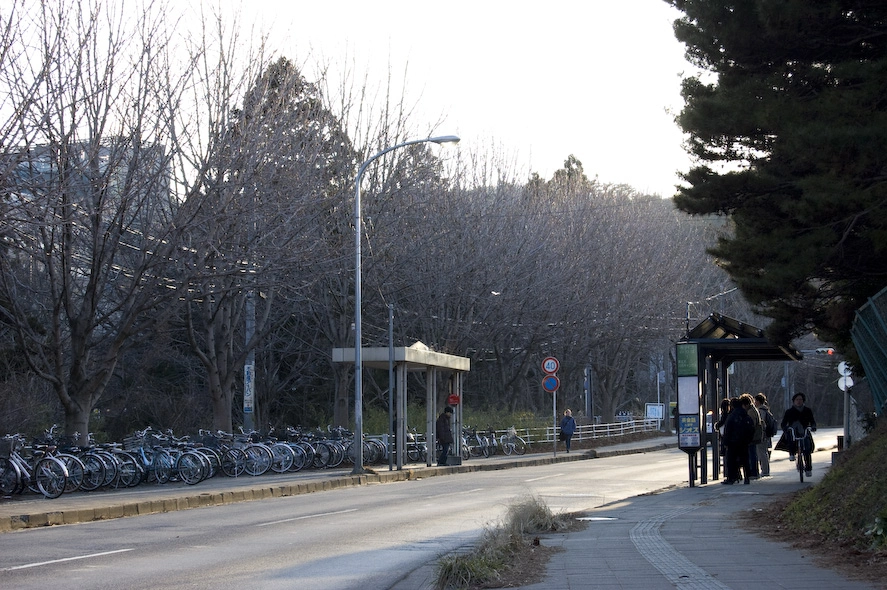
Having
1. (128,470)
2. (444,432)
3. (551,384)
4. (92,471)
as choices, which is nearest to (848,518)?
(92,471)

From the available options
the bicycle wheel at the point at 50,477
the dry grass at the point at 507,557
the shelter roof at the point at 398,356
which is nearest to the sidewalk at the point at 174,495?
the bicycle wheel at the point at 50,477

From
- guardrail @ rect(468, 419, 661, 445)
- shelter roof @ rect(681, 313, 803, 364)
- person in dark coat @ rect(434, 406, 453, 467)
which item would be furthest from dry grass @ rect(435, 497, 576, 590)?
guardrail @ rect(468, 419, 661, 445)

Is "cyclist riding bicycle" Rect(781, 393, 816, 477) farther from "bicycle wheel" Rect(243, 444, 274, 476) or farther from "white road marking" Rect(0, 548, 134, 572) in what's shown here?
"white road marking" Rect(0, 548, 134, 572)

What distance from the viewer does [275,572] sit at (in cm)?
1006

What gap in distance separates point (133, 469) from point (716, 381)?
1262 cm

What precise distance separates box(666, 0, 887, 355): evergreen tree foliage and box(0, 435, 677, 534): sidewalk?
995 centimetres

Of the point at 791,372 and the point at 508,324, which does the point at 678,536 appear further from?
the point at 791,372

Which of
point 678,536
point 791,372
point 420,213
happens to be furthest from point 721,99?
point 791,372

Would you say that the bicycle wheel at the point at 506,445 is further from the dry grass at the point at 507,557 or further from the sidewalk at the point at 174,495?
the dry grass at the point at 507,557

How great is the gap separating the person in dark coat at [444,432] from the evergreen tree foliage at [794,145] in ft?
42.3

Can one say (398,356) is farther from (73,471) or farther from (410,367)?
(73,471)

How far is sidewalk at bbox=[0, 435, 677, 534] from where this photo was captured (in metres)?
15.8

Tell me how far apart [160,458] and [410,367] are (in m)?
→ 9.03

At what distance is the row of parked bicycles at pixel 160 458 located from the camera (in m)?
18.5
